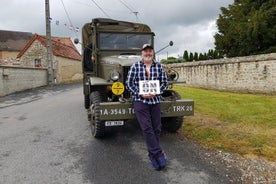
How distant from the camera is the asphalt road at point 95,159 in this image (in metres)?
3.42

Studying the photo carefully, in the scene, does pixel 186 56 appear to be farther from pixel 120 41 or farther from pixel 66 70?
pixel 120 41

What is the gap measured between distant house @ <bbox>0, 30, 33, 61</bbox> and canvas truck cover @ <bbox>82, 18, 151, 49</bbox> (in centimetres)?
3908

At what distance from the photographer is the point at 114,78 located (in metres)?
5.14

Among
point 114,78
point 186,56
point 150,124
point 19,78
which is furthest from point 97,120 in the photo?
point 186,56

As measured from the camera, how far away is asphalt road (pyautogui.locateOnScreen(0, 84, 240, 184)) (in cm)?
342

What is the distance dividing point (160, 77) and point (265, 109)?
5.93m

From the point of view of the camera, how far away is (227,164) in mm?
3863

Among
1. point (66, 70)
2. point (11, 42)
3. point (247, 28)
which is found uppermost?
point (11, 42)

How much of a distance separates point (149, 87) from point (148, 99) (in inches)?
7.4

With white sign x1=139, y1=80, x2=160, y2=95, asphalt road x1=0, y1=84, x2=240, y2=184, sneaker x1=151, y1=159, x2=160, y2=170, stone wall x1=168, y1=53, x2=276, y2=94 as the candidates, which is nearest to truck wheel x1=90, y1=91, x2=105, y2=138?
asphalt road x1=0, y1=84, x2=240, y2=184

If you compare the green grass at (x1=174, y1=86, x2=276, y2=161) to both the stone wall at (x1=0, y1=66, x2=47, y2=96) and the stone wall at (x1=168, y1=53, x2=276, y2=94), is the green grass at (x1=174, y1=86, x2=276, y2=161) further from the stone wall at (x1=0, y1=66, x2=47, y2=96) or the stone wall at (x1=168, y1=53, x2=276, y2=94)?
the stone wall at (x1=0, y1=66, x2=47, y2=96)

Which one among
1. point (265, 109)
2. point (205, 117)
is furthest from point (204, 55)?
point (205, 117)

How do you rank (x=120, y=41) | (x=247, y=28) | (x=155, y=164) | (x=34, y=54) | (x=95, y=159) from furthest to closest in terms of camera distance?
(x=34, y=54)
(x=247, y=28)
(x=120, y=41)
(x=95, y=159)
(x=155, y=164)

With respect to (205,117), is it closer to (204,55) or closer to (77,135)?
(77,135)
